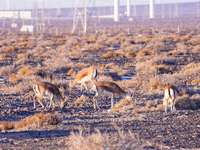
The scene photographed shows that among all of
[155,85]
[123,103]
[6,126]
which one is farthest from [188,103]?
[6,126]

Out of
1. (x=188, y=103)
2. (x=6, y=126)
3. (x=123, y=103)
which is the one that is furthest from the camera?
(x=123, y=103)

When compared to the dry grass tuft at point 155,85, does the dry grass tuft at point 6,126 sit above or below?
below

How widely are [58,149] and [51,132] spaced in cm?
110

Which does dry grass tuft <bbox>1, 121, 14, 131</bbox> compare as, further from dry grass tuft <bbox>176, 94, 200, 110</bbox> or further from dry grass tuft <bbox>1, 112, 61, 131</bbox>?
dry grass tuft <bbox>176, 94, 200, 110</bbox>

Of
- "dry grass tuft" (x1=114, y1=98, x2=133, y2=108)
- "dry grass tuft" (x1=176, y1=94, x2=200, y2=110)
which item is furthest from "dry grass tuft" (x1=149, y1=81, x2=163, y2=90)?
"dry grass tuft" (x1=114, y1=98, x2=133, y2=108)

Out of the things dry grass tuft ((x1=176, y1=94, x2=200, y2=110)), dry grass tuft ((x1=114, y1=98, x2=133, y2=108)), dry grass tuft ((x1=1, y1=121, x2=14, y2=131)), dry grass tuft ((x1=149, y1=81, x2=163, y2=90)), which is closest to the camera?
dry grass tuft ((x1=1, y1=121, x2=14, y2=131))

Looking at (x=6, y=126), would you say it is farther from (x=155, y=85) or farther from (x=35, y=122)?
(x=155, y=85)

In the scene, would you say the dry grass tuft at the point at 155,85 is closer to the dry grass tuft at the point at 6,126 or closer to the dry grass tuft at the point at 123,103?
the dry grass tuft at the point at 123,103

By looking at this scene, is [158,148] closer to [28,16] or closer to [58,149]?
[58,149]

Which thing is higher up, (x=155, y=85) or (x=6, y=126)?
(x=155, y=85)

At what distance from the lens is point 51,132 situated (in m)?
7.11

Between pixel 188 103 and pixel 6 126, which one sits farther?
pixel 188 103

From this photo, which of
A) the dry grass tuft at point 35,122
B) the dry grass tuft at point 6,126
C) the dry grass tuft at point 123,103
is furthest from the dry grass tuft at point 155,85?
the dry grass tuft at point 6,126

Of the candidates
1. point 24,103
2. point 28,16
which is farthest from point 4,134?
point 28,16
